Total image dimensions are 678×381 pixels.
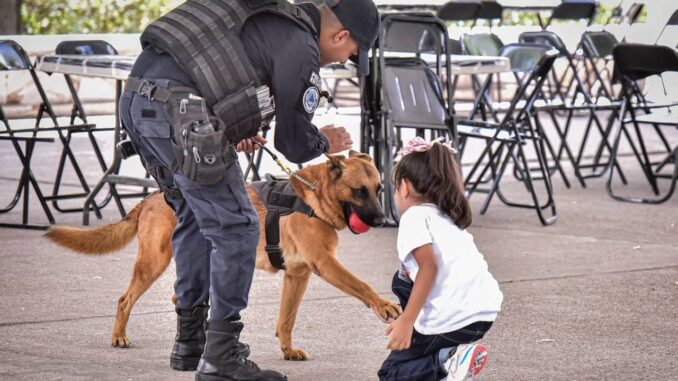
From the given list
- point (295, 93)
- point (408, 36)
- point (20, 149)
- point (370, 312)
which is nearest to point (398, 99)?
point (408, 36)

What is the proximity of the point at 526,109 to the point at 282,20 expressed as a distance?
481 cm

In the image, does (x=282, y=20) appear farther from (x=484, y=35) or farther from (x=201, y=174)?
(x=484, y=35)

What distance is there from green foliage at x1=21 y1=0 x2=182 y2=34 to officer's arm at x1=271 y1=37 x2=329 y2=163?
1055 centimetres

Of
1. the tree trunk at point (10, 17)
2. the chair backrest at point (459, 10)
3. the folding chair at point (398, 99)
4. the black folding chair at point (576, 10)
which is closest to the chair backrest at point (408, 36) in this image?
the folding chair at point (398, 99)

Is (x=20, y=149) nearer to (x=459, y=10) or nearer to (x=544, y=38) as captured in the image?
(x=544, y=38)

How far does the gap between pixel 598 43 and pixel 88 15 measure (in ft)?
21.2

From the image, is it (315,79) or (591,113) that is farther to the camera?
(591,113)

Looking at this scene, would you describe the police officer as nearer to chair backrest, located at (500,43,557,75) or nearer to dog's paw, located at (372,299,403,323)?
dog's paw, located at (372,299,403,323)

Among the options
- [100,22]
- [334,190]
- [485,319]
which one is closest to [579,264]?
[334,190]

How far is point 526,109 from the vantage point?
8438 millimetres

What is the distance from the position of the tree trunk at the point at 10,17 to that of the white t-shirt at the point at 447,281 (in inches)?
407

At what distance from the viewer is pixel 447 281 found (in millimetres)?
3820

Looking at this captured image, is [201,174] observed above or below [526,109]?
above

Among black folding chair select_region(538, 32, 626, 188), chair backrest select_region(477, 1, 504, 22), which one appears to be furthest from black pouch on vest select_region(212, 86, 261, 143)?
chair backrest select_region(477, 1, 504, 22)
